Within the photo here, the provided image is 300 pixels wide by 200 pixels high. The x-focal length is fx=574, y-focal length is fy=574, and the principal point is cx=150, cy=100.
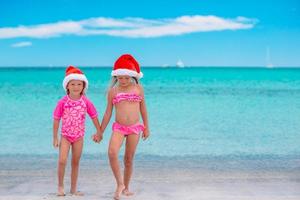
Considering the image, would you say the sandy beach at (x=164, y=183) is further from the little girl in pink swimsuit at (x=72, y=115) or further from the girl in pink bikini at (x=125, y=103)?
the girl in pink bikini at (x=125, y=103)

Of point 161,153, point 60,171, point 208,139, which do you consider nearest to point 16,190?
point 60,171

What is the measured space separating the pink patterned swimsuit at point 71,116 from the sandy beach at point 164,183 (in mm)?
606

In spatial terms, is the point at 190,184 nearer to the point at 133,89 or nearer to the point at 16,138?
the point at 133,89

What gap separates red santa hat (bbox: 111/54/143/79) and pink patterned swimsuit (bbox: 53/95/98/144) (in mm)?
421

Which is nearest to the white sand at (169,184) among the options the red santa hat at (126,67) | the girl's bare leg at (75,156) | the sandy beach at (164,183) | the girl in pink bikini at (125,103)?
the sandy beach at (164,183)

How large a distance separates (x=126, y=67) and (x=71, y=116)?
68 cm

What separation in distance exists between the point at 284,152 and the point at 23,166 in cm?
445

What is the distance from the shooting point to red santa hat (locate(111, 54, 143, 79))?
17.5 ft

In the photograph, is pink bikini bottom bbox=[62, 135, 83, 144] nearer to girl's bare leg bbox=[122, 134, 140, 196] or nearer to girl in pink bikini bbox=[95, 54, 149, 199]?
girl in pink bikini bbox=[95, 54, 149, 199]

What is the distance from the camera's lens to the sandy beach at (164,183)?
18.7 feet

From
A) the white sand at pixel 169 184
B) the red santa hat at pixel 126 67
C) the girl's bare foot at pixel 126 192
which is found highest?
the red santa hat at pixel 126 67

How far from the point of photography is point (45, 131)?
13.4 metres

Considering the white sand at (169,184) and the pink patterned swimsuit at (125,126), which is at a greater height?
the pink patterned swimsuit at (125,126)

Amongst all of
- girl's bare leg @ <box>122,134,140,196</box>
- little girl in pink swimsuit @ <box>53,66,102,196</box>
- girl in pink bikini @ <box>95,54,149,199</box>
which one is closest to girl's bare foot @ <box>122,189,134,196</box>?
Result: girl's bare leg @ <box>122,134,140,196</box>
